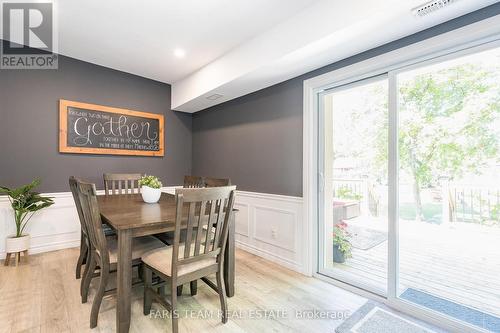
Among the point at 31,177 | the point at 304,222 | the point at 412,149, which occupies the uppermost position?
the point at 412,149

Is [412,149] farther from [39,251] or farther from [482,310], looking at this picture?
[39,251]

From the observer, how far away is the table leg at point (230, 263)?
209 centimetres

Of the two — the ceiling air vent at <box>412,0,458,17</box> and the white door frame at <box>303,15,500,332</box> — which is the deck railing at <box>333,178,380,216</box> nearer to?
the white door frame at <box>303,15,500,332</box>

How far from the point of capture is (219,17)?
230 cm

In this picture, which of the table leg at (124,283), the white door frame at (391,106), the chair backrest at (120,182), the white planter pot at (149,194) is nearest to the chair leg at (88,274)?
the table leg at (124,283)

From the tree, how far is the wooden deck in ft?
0.73

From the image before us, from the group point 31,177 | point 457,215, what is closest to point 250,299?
point 457,215

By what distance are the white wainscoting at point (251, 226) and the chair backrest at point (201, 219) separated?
120 cm

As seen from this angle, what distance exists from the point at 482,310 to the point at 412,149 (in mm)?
1298

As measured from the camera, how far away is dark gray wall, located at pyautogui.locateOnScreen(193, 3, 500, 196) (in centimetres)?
276

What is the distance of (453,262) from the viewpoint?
2.02 m

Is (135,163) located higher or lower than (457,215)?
higher

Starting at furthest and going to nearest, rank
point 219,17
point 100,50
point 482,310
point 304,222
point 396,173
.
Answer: point 100,50, point 304,222, point 219,17, point 396,173, point 482,310

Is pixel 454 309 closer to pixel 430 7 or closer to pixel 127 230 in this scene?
pixel 430 7
